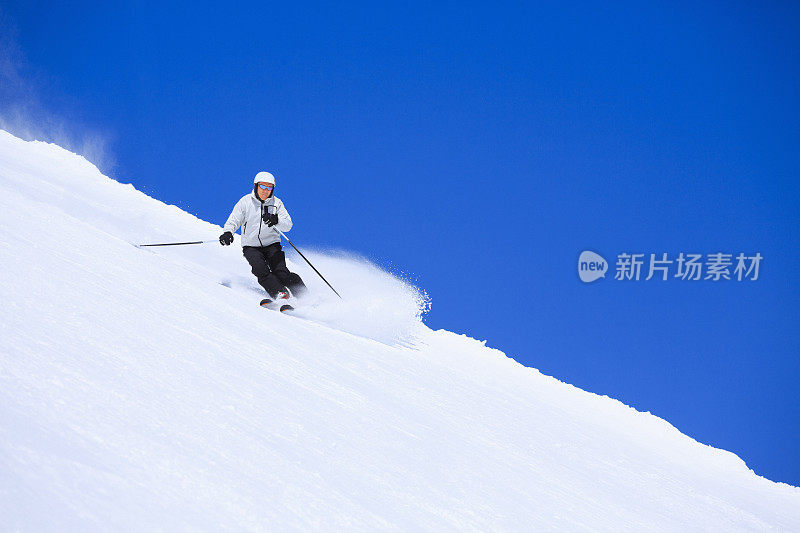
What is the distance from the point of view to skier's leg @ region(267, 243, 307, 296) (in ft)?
23.1

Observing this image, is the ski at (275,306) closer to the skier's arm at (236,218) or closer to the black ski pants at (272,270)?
the black ski pants at (272,270)

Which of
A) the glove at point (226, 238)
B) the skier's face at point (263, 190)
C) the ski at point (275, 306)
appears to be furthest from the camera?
the skier's face at point (263, 190)

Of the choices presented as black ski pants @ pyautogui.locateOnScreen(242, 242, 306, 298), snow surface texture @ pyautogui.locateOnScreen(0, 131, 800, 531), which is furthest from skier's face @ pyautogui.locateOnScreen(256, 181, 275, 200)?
snow surface texture @ pyautogui.locateOnScreen(0, 131, 800, 531)

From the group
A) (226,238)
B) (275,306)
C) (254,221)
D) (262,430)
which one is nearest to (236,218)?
(254,221)

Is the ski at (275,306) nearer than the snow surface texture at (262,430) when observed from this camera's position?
No

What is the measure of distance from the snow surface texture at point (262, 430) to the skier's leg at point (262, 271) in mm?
461

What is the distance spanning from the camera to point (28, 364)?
2.50 m

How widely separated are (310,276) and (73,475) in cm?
805

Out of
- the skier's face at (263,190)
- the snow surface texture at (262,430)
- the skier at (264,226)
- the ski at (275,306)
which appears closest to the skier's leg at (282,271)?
the skier at (264,226)

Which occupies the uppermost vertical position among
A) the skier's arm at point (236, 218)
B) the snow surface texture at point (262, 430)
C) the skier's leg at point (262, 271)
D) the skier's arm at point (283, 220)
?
the skier's arm at point (283, 220)

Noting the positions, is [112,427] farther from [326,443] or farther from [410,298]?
[410,298]

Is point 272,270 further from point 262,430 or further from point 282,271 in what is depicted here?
point 262,430

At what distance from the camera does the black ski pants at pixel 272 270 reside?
683 centimetres

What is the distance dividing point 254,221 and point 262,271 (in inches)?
27.8
